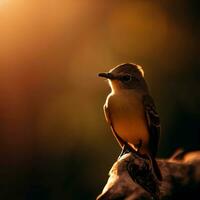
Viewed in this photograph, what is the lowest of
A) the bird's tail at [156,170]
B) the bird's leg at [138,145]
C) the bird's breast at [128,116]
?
the bird's leg at [138,145]

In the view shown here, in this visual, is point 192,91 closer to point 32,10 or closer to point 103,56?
point 103,56

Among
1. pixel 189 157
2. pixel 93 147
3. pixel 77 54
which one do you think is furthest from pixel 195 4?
pixel 189 157

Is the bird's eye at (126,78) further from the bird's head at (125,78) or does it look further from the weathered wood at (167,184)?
the weathered wood at (167,184)

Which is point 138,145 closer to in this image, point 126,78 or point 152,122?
point 152,122

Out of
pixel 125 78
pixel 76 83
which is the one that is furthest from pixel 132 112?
pixel 76 83

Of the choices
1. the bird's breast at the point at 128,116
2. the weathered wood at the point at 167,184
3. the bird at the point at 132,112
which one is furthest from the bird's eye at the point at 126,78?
the weathered wood at the point at 167,184

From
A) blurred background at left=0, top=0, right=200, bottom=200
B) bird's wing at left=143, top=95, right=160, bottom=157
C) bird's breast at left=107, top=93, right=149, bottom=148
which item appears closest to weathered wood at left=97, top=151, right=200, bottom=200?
bird's breast at left=107, top=93, right=149, bottom=148
